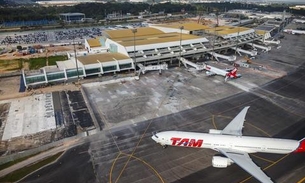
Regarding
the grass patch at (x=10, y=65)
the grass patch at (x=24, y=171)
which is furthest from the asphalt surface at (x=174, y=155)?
the grass patch at (x=10, y=65)

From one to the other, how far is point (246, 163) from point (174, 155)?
15565 millimetres

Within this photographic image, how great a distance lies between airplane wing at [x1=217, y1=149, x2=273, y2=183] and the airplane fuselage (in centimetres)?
128

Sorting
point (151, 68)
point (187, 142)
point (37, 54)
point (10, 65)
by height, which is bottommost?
point (187, 142)

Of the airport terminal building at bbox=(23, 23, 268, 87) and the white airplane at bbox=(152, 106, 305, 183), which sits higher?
the airport terminal building at bbox=(23, 23, 268, 87)

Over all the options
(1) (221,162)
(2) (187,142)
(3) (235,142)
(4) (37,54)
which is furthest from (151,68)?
(4) (37,54)

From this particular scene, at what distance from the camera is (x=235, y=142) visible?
5078 centimetres

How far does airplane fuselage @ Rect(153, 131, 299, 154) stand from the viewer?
164ft

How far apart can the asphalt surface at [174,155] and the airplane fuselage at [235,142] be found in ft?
9.65

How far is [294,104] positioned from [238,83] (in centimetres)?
2360

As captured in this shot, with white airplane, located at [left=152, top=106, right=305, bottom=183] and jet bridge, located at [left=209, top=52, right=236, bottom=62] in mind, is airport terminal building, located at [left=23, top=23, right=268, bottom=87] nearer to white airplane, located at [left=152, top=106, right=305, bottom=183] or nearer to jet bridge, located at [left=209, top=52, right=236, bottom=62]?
jet bridge, located at [left=209, top=52, right=236, bottom=62]

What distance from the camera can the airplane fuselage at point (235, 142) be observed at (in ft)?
164

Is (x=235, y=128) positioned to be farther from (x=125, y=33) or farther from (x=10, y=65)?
(x=10, y=65)

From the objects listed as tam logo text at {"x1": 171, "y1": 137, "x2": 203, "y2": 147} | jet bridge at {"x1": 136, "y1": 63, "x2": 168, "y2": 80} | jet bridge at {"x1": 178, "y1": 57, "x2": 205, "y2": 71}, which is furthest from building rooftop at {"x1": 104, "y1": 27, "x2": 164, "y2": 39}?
tam logo text at {"x1": 171, "y1": 137, "x2": 203, "y2": 147}

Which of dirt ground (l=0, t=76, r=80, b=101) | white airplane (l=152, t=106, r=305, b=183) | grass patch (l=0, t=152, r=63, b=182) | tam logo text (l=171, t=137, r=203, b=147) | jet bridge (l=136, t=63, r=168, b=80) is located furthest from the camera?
jet bridge (l=136, t=63, r=168, b=80)
